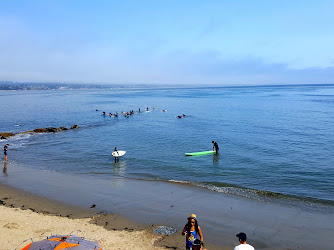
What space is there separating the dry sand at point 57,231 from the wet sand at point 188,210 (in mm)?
727

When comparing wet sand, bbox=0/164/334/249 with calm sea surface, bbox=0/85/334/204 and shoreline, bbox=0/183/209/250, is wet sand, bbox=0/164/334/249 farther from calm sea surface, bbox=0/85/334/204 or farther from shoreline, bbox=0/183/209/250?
calm sea surface, bbox=0/85/334/204

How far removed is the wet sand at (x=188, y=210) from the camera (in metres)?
13.7

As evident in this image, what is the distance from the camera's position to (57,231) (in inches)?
541

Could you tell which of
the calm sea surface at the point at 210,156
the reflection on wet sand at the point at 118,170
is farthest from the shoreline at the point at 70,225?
the calm sea surface at the point at 210,156

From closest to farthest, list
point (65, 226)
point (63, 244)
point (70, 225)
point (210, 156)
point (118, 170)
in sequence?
1. point (63, 244)
2. point (65, 226)
3. point (70, 225)
4. point (118, 170)
5. point (210, 156)

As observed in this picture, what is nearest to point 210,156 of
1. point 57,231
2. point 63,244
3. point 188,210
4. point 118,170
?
point 118,170

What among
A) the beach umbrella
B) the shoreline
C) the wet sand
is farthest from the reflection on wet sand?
the beach umbrella

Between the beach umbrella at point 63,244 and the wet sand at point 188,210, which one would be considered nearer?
the beach umbrella at point 63,244

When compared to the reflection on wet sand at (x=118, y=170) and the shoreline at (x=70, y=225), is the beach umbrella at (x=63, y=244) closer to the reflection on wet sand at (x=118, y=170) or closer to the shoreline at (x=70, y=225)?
the shoreline at (x=70, y=225)

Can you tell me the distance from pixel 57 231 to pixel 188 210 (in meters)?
7.31

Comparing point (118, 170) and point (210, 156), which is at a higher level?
point (210, 156)

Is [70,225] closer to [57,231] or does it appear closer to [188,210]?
[57,231]

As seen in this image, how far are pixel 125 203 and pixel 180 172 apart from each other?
8034 millimetres

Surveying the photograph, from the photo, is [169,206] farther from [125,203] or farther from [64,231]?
[64,231]
